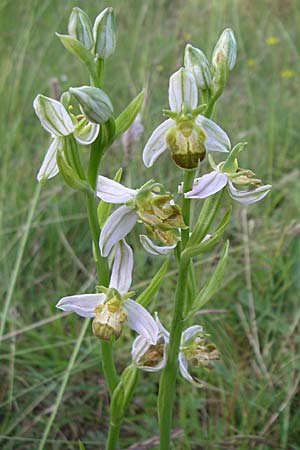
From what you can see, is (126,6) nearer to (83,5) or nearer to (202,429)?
(83,5)

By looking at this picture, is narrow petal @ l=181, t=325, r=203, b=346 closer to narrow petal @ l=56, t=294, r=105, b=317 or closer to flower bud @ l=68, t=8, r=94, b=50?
narrow petal @ l=56, t=294, r=105, b=317

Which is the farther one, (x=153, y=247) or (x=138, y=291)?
(x=138, y=291)

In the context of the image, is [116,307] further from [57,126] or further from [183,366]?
[57,126]

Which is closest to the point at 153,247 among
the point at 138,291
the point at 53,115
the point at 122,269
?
the point at 122,269

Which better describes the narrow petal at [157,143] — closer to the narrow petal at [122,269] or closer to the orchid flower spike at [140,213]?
the orchid flower spike at [140,213]

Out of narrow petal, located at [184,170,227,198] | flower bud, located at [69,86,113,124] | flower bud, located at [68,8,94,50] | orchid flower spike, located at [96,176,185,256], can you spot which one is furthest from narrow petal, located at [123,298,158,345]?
flower bud, located at [68,8,94,50]

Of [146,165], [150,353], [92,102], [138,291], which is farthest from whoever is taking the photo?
[138,291]

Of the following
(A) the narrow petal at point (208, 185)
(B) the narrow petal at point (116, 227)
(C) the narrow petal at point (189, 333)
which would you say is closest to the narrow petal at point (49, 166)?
(B) the narrow petal at point (116, 227)
